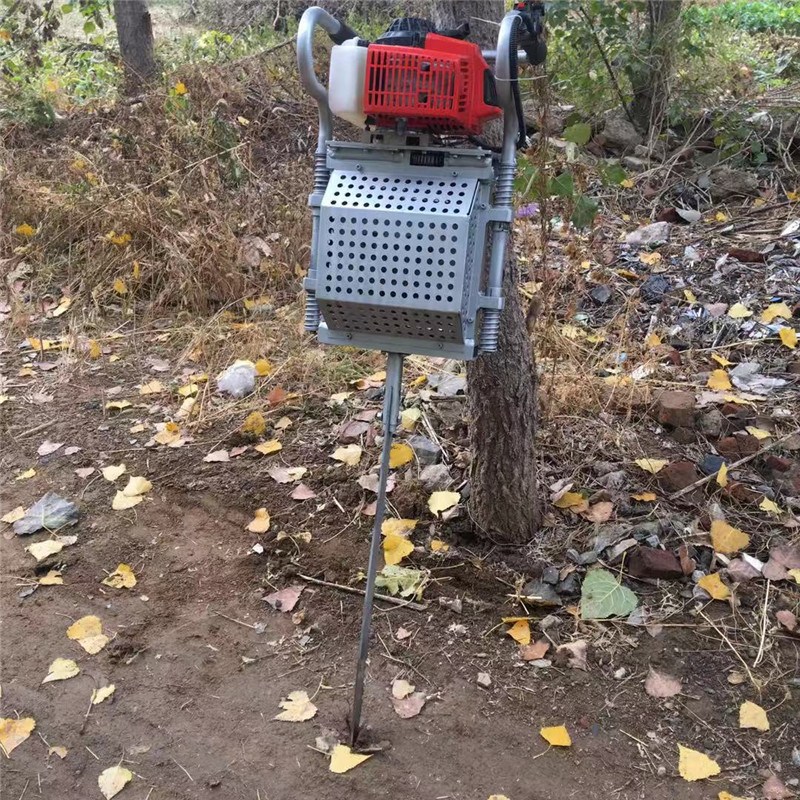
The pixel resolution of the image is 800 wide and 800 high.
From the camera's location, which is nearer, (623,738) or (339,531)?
(623,738)

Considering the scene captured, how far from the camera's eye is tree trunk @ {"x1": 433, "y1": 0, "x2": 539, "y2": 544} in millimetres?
1952

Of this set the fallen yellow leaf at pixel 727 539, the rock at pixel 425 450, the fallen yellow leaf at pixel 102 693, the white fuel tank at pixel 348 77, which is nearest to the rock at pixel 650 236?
the rock at pixel 425 450

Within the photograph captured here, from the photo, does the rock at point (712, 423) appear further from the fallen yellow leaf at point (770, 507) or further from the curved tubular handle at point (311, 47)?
the curved tubular handle at point (311, 47)

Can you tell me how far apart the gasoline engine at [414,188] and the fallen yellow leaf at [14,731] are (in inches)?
48.9

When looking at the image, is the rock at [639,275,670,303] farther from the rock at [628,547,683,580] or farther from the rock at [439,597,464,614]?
the rock at [439,597,464,614]

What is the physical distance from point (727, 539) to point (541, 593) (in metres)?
0.56

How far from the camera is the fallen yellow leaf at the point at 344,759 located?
1686mm

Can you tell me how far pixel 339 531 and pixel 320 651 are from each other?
1.42 feet

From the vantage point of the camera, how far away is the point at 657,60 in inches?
167

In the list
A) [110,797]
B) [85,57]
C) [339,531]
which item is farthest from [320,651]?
[85,57]

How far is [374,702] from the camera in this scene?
6.07 ft

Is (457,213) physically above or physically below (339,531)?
above

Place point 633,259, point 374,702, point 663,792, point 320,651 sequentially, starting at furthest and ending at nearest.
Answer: point 633,259, point 320,651, point 374,702, point 663,792

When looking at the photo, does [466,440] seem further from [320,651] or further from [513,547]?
[320,651]
